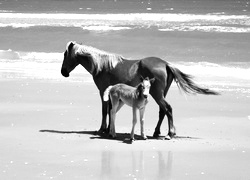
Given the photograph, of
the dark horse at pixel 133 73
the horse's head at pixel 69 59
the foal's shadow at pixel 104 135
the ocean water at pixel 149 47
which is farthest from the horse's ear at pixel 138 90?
the ocean water at pixel 149 47

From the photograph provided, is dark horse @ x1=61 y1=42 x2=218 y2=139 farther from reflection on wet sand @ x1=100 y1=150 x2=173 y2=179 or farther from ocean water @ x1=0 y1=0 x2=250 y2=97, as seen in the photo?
ocean water @ x1=0 y1=0 x2=250 y2=97

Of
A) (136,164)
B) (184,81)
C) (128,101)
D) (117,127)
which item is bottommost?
(117,127)

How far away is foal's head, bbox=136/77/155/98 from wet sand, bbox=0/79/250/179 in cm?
68

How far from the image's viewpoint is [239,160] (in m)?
9.09

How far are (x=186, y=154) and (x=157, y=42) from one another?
57.8 ft

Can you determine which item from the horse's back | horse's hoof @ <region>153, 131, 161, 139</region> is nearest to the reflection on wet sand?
horse's hoof @ <region>153, 131, 161, 139</region>

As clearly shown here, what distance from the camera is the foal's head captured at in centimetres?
995

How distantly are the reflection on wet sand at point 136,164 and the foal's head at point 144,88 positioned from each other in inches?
34.8

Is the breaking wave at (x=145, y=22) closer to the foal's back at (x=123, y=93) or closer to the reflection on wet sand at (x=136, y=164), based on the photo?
the foal's back at (x=123, y=93)

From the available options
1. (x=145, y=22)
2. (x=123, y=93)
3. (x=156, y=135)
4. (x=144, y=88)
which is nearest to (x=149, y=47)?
(x=145, y=22)

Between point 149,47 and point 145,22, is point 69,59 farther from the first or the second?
point 145,22

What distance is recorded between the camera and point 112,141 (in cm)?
1023

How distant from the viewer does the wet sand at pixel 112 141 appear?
850 cm

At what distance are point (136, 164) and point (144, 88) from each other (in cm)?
149
